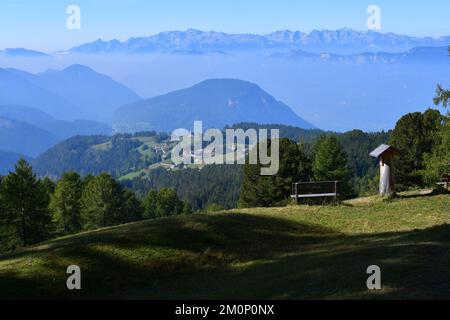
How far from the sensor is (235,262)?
21641 mm

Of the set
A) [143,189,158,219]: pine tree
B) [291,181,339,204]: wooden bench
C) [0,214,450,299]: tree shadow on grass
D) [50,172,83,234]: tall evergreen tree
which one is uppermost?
[291,181,339,204]: wooden bench

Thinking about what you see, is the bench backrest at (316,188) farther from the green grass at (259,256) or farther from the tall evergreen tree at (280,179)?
the tall evergreen tree at (280,179)

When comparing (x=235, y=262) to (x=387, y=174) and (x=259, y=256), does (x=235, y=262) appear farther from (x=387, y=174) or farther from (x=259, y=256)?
(x=387, y=174)

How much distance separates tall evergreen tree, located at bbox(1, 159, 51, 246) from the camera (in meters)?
47.7

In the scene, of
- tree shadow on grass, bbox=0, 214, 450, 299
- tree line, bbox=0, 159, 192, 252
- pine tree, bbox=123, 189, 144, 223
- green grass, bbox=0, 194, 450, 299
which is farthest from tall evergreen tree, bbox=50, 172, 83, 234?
tree shadow on grass, bbox=0, 214, 450, 299

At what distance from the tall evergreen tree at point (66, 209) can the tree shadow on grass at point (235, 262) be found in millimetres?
35630

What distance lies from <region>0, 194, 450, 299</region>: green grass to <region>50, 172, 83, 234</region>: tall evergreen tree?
117 ft

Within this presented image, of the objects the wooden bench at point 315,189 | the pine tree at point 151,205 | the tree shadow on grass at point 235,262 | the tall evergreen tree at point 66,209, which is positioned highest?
the wooden bench at point 315,189

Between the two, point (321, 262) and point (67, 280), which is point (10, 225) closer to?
point (67, 280)

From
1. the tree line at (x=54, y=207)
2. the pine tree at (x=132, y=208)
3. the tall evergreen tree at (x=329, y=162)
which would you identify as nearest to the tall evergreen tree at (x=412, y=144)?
the tall evergreen tree at (x=329, y=162)

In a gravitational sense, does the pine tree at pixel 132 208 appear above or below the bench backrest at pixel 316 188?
below

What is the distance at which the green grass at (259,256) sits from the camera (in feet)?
47.8

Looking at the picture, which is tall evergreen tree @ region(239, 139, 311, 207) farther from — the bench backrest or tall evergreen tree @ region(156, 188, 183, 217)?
tall evergreen tree @ region(156, 188, 183, 217)
